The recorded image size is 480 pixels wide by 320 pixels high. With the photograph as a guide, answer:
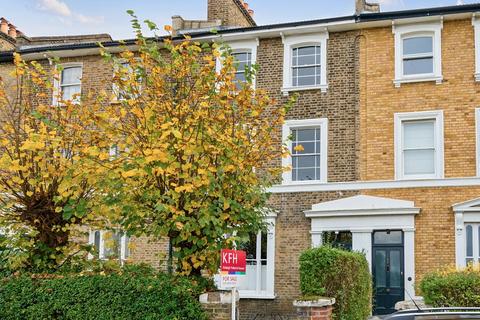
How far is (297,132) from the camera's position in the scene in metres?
23.3

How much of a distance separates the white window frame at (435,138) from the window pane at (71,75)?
12.4 meters

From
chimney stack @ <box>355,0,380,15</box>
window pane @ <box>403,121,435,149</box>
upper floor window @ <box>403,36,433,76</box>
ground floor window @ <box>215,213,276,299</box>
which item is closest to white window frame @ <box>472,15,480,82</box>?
upper floor window @ <box>403,36,433,76</box>

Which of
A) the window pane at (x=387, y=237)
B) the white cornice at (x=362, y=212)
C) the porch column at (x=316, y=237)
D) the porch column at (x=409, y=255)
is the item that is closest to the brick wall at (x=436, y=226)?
the porch column at (x=409, y=255)

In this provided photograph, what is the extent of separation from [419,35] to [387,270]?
7779 millimetres

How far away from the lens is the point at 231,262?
11734 mm

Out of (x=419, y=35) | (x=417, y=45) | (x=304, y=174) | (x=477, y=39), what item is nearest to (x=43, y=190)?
(x=304, y=174)

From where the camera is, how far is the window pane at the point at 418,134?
856 inches

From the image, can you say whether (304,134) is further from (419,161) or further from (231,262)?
(231,262)

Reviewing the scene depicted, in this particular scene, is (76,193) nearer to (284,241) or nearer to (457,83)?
(284,241)

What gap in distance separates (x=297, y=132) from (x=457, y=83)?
545cm

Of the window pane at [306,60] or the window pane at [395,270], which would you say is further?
the window pane at [306,60]

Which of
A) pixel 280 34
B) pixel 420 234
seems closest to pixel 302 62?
pixel 280 34

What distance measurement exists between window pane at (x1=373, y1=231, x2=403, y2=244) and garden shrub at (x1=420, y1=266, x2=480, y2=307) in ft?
21.5

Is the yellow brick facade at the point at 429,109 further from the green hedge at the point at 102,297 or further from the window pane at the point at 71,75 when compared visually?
the window pane at the point at 71,75
